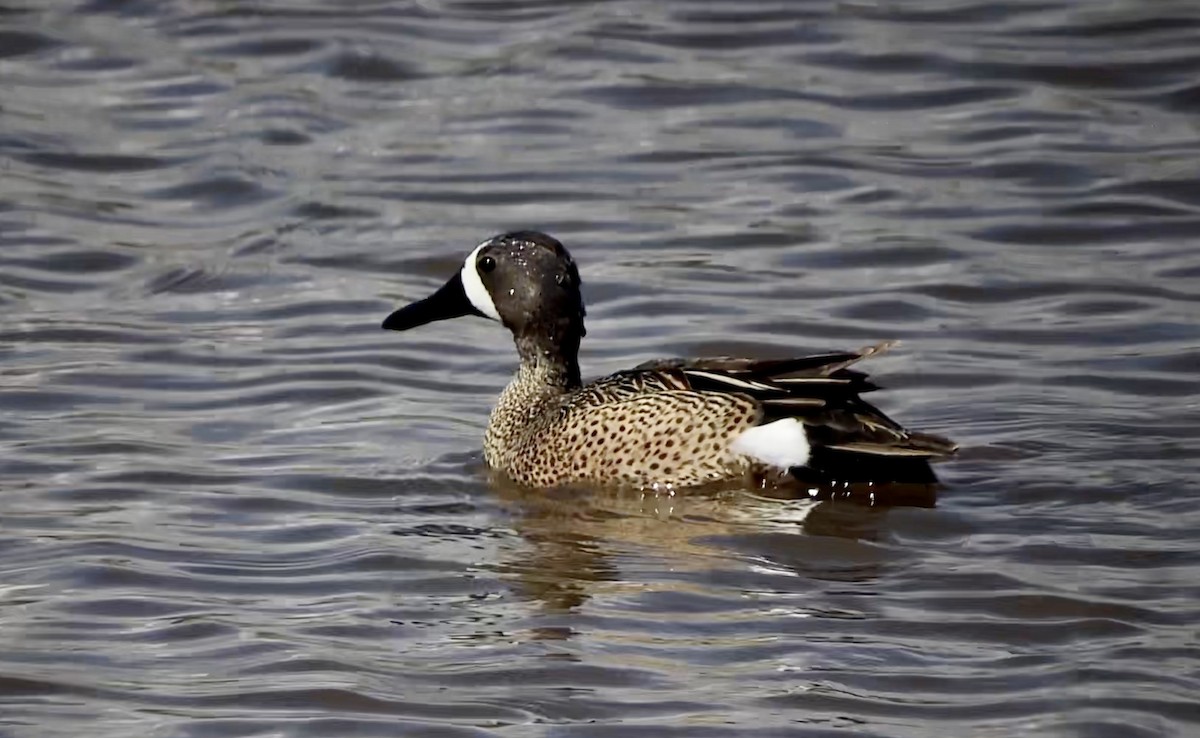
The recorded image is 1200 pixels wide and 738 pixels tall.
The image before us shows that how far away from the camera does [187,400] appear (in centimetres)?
772

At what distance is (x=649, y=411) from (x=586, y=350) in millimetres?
1469

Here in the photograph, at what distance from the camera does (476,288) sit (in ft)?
24.5

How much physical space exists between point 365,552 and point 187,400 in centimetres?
184

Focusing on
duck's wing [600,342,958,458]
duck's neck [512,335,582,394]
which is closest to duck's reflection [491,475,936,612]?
duck's wing [600,342,958,458]

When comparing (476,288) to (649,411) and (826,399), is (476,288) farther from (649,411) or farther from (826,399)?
(826,399)

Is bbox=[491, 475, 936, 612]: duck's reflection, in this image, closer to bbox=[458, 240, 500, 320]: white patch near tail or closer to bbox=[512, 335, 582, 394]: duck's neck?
bbox=[512, 335, 582, 394]: duck's neck

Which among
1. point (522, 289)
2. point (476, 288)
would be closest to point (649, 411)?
point (522, 289)

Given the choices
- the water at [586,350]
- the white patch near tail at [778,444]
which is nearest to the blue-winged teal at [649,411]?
the white patch near tail at [778,444]

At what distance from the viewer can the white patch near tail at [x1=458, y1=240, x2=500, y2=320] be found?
24.4 feet

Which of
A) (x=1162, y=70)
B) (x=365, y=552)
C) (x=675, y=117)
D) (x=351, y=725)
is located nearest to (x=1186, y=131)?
(x=1162, y=70)

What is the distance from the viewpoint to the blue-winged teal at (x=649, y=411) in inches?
264

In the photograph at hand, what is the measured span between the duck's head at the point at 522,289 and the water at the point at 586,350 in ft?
1.47

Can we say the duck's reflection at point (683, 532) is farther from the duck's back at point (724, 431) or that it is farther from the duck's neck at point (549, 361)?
the duck's neck at point (549, 361)

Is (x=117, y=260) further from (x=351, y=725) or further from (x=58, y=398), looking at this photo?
(x=351, y=725)
